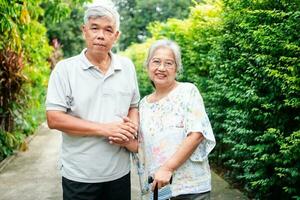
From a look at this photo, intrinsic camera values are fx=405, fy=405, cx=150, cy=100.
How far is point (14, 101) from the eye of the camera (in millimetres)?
7852

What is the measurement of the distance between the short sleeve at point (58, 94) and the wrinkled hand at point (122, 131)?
278 mm

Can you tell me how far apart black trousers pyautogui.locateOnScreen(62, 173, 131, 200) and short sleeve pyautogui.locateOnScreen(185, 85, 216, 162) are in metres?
0.50

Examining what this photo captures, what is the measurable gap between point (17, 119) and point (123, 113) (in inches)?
263

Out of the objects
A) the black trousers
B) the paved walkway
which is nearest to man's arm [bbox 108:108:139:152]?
the black trousers

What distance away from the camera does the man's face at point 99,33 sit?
2314mm

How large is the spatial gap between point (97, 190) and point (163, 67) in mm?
825

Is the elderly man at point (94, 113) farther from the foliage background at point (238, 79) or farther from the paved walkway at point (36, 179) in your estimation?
the paved walkway at point (36, 179)

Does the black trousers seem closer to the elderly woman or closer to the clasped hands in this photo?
the elderly woman

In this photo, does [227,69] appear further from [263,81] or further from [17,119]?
[17,119]

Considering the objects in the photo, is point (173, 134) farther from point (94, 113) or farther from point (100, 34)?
point (100, 34)

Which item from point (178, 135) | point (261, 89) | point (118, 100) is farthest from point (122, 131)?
point (261, 89)

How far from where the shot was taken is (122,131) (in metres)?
2.29

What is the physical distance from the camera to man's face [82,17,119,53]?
7.59 ft

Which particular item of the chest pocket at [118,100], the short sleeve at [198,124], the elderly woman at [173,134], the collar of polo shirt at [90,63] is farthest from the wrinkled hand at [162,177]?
the collar of polo shirt at [90,63]
